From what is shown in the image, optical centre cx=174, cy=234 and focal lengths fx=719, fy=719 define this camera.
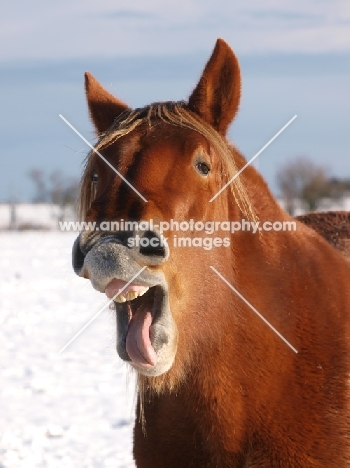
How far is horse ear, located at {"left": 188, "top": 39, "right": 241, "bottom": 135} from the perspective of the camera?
322 centimetres

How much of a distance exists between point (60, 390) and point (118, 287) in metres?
4.63

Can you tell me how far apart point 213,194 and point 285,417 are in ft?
3.30

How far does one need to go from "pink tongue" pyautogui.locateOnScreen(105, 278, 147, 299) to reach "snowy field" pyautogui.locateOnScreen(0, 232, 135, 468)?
0.62m

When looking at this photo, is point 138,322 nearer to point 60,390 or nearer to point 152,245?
point 152,245

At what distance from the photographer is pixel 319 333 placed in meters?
3.24

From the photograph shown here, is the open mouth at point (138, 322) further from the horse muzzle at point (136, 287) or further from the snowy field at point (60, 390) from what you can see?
the snowy field at point (60, 390)

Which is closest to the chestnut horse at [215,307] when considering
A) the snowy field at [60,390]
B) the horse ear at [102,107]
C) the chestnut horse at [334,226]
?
the horse ear at [102,107]

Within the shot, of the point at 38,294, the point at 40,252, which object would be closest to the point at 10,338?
the point at 38,294

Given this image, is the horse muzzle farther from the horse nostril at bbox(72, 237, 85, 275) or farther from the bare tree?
the bare tree

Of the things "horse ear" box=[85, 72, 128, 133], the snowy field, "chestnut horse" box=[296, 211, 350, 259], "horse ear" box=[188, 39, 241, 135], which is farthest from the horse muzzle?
"chestnut horse" box=[296, 211, 350, 259]

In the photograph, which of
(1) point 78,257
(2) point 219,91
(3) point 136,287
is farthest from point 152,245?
(2) point 219,91

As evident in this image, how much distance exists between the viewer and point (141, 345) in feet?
9.00

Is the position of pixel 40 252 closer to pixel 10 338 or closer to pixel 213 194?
pixel 10 338

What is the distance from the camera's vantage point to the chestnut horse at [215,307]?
282 centimetres
